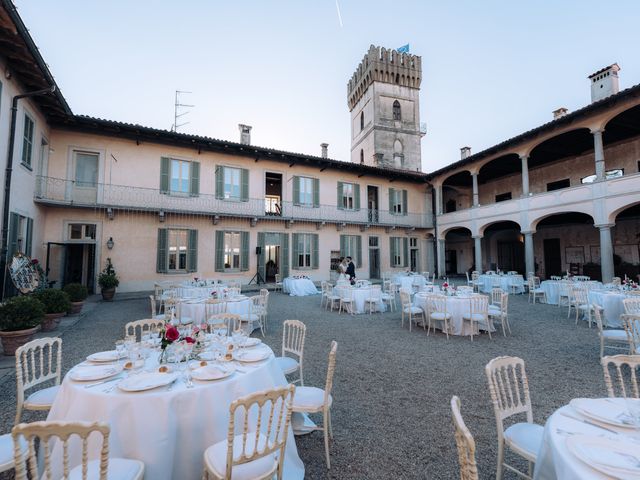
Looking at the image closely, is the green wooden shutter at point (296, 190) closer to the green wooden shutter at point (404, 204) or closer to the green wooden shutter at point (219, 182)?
the green wooden shutter at point (219, 182)

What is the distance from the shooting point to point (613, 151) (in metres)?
13.1

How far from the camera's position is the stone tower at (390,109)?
2547 cm

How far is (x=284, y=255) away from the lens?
588 inches

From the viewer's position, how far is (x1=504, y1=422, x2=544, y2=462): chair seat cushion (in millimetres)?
1916

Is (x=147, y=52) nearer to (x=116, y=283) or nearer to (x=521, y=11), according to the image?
(x=116, y=283)

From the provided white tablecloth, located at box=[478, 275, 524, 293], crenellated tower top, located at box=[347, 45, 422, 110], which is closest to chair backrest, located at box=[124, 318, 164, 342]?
white tablecloth, located at box=[478, 275, 524, 293]

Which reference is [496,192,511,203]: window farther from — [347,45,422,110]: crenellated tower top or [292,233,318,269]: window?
[347,45,422,110]: crenellated tower top

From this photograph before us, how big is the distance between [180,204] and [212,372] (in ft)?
39.7

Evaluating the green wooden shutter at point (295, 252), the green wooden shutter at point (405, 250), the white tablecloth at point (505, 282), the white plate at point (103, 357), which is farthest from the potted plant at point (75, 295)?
the green wooden shutter at point (405, 250)

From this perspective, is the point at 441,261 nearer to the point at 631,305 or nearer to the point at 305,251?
the point at 305,251

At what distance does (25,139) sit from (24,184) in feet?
4.22

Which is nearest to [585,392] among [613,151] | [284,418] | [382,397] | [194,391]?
[382,397]

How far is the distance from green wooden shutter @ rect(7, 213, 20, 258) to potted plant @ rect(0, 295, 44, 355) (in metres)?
3.75

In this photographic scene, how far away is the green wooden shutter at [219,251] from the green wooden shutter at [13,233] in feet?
21.1
